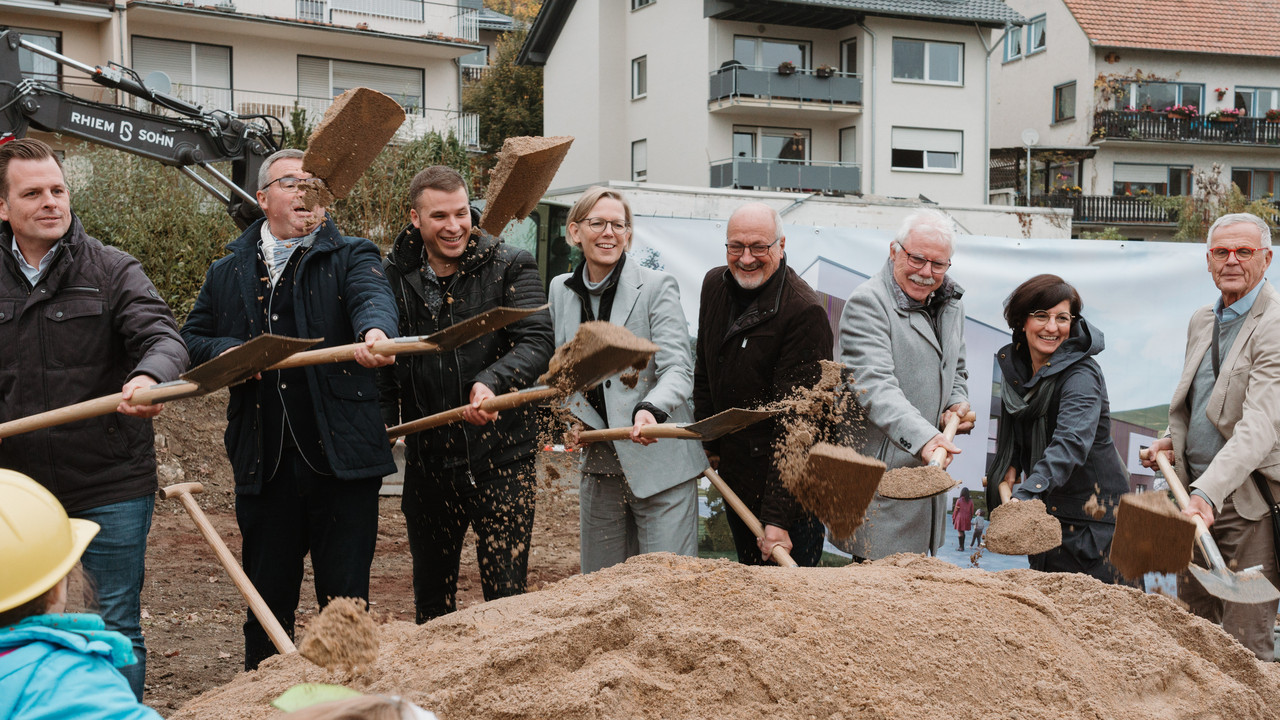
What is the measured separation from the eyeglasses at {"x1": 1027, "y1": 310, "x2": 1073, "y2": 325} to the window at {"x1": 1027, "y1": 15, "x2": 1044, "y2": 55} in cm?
3215

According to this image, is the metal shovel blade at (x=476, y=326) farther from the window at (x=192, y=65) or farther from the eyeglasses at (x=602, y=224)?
the window at (x=192, y=65)

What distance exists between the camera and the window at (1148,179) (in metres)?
32.1

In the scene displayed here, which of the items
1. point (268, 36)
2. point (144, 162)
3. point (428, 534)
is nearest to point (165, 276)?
point (144, 162)

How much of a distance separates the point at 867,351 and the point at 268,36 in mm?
21346

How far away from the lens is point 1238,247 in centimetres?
393

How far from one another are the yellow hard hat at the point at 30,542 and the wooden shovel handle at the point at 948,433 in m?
2.64

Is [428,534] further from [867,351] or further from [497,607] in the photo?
[867,351]

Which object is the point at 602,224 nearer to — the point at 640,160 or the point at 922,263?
the point at 922,263

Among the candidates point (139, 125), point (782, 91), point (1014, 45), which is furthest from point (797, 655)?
point (1014, 45)

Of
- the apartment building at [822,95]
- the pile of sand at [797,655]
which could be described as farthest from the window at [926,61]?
the pile of sand at [797,655]

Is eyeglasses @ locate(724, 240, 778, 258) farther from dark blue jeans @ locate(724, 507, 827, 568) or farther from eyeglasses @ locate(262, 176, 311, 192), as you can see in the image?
eyeglasses @ locate(262, 176, 311, 192)

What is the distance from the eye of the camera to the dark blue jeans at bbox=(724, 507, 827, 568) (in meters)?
3.91

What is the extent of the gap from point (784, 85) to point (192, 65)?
43.6ft

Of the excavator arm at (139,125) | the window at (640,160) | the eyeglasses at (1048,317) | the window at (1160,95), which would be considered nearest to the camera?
the eyeglasses at (1048,317)
